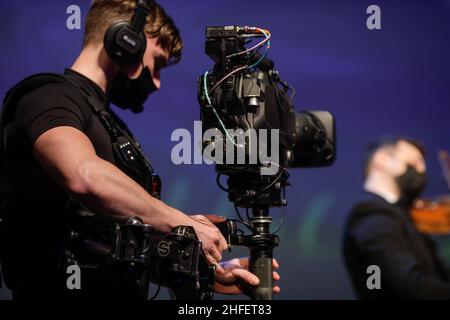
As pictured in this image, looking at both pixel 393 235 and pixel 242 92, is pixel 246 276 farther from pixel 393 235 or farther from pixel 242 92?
pixel 393 235

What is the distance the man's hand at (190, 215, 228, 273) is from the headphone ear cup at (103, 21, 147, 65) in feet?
1.75

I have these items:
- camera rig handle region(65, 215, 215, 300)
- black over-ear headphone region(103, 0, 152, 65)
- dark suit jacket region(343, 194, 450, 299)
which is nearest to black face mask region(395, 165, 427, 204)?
dark suit jacket region(343, 194, 450, 299)

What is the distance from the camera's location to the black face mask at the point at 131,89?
176 cm

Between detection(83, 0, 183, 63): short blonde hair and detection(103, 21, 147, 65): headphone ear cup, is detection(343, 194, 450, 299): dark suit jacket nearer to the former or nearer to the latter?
detection(83, 0, 183, 63): short blonde hair

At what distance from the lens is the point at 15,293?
1419 mm

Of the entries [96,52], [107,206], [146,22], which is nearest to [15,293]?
[107,206]

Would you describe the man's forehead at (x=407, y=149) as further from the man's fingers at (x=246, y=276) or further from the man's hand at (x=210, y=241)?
the man's hand at (x=210, y=241)

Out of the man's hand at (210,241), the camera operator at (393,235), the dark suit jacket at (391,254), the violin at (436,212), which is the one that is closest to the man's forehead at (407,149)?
the camera operator at (393,235)

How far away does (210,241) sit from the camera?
131 centimetres

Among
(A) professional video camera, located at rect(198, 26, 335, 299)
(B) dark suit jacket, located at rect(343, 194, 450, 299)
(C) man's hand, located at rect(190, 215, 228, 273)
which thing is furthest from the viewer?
(B) dark suit jacket, located at rect(343, 194, 450, 299)

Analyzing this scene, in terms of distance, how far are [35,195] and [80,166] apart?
228 mm

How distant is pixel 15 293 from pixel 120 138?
17.2 inches

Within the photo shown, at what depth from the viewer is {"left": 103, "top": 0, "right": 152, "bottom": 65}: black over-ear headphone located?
5.32 feet
